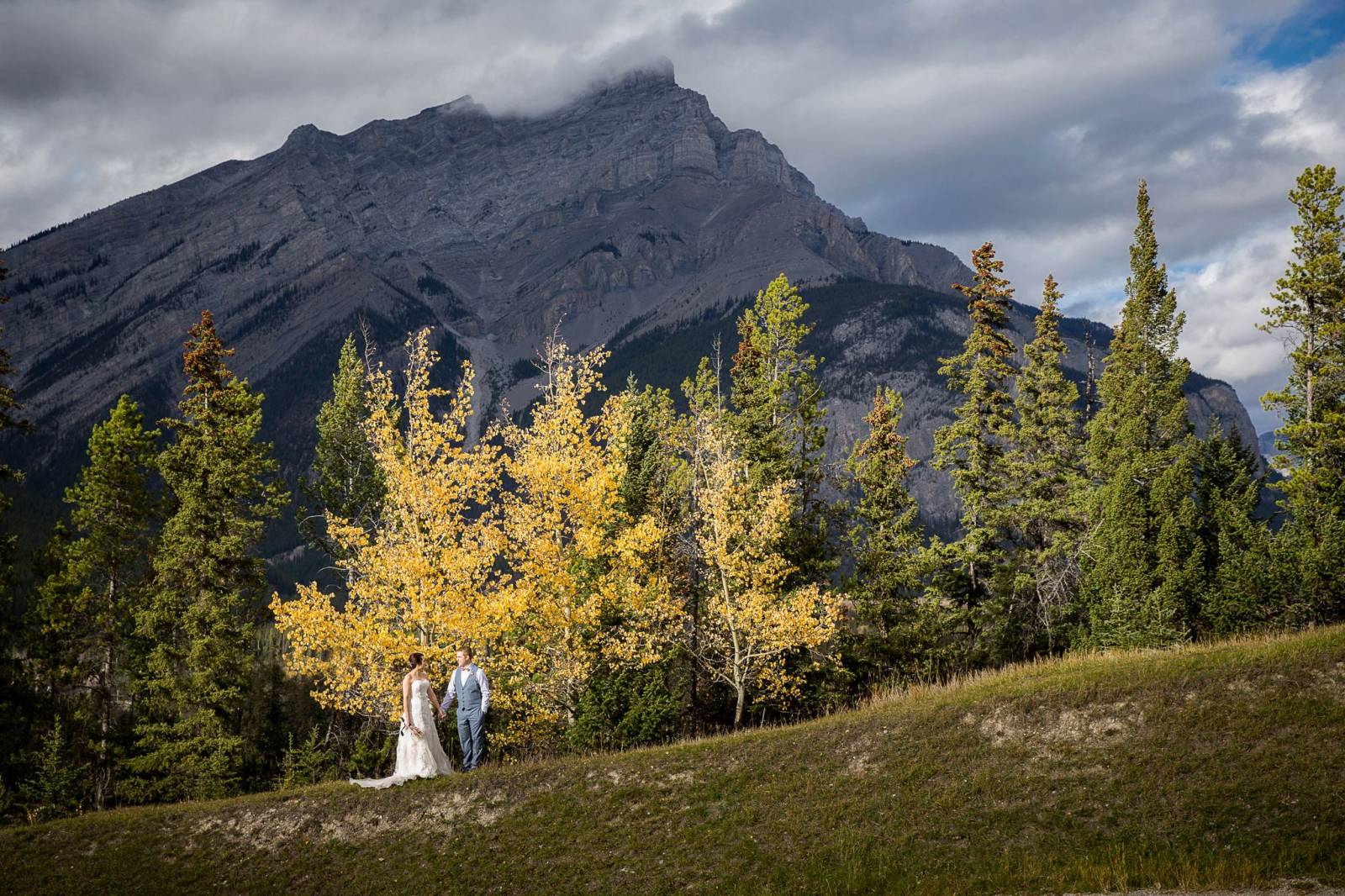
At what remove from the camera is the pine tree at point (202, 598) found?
29.9 m

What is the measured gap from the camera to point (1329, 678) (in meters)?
15.8

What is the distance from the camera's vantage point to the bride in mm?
18281

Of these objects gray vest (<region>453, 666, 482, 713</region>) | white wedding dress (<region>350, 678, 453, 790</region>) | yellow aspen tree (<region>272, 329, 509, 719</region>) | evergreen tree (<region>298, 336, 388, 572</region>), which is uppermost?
evergreen tree (<region>298, 336, 388, 572</region>)

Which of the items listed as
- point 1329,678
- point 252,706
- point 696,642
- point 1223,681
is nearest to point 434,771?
point 696,642

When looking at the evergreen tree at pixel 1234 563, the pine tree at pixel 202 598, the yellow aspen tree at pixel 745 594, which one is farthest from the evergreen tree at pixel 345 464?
the evergreen tree at pixel 1234 563

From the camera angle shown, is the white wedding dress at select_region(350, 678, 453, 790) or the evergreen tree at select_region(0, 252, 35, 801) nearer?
the white wedding dress at select_region(350, 678, 453, 790)

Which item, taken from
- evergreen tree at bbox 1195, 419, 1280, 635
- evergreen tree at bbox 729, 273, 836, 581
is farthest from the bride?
evergreen tree at bbox 1195, 419, 1280, 635

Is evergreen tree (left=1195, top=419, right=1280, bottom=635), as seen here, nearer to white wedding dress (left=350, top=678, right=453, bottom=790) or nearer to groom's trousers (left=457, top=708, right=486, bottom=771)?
groom's trousers (left=457, top=708, right=486, bottom=771)

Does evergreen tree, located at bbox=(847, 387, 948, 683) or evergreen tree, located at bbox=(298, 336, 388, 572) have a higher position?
evergreen tree, located at bbox=(298, 336, 388, 572)

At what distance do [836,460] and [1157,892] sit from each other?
24.8 metres

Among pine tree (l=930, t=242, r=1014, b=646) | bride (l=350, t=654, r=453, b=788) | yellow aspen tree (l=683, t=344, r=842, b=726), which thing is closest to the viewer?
bride (l=350, t=654, r=453, b=788)

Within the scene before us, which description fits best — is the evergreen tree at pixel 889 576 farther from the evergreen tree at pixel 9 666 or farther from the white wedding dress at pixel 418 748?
the evergreen tree at pixel 9 666

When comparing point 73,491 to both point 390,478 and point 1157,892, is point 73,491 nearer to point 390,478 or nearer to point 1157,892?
point 390,478

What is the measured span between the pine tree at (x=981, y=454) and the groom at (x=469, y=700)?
69.8ft
